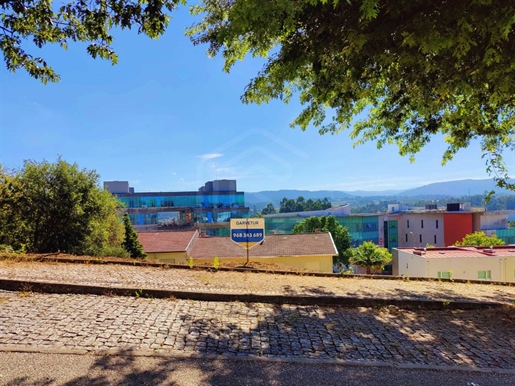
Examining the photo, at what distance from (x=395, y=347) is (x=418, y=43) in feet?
12.3

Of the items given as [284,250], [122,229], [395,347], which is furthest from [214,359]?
[284,250]

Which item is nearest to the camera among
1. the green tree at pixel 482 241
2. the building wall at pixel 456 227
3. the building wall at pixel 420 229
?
the green tree at pixel 482 241

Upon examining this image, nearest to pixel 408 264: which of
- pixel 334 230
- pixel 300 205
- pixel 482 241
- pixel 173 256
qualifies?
pixel 482 241

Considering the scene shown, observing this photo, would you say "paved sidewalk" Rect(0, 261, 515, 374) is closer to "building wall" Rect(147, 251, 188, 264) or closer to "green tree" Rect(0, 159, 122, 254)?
"green tree" Rect(0, 159, 122, 254)

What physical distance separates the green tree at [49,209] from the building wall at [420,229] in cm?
4943

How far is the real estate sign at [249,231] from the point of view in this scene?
10.5 meters

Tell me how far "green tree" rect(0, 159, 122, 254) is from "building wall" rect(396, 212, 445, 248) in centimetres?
4943

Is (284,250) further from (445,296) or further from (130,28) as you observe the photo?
(130,28)

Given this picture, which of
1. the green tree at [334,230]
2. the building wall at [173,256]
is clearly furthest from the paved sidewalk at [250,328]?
the green tree at [334,230]

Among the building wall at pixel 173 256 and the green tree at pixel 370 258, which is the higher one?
the building wall at pixel 173 256

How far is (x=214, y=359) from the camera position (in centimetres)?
319

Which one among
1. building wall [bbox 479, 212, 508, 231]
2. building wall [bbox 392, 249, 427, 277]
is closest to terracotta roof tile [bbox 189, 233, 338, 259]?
building wall [bbox 392, 249, 427, 277]

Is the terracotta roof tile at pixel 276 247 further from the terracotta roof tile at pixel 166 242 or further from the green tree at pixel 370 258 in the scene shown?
the green tree at pixel 370 258

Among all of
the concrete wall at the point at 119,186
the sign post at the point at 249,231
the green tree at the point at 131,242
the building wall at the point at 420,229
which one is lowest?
the building wall at the point at 420,229
